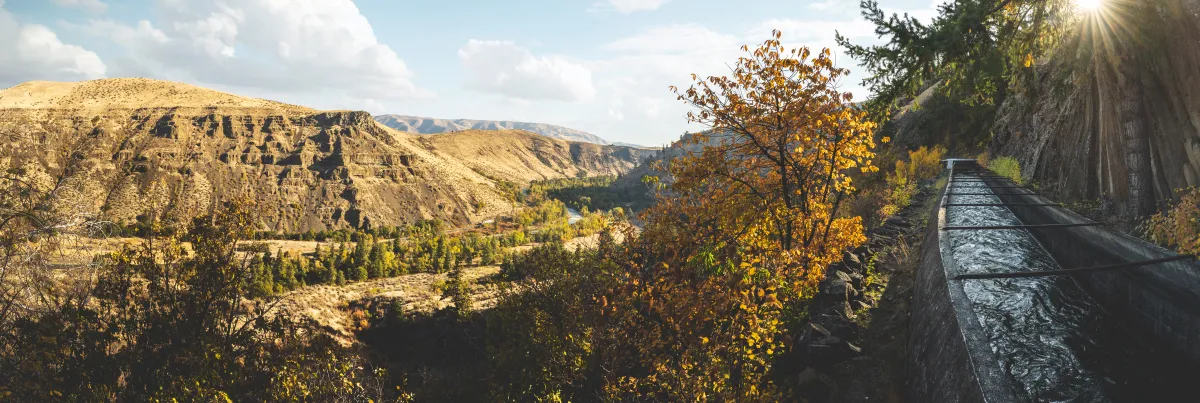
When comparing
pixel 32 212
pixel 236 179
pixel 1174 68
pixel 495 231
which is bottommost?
pixel 495 231

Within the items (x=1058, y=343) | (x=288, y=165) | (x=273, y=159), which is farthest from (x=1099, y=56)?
(x=273, y=159)

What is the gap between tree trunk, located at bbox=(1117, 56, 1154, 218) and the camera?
33.7ft

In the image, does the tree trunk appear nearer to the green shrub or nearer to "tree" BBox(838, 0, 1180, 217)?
"tree" BBox(838, 0, 1180, 217)

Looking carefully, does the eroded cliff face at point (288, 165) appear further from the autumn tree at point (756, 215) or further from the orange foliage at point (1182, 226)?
the orange foliage at point (1182, 226)

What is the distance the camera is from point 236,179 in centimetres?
15475

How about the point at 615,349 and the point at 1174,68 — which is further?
the point at 615,349

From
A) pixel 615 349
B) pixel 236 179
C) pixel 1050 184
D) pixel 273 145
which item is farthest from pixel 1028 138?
pixel 273 145

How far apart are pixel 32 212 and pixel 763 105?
1411 cm

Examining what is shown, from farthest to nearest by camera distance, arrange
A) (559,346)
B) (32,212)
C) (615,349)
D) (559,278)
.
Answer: (559,278)
(559,346)
(615,349)
(32,212)

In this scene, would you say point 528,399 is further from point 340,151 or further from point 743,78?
point 340,151

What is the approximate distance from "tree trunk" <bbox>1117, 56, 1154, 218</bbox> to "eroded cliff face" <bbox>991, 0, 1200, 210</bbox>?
0.05m

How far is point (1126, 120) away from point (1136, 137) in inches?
18.5

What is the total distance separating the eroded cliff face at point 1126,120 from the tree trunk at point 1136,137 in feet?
0.18

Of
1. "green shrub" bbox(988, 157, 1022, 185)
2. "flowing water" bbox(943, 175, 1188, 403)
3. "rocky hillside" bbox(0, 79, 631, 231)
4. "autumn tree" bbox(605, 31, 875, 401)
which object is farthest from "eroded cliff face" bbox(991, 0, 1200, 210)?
"rocky hillside" bbox(0, 79, 631, 231)
